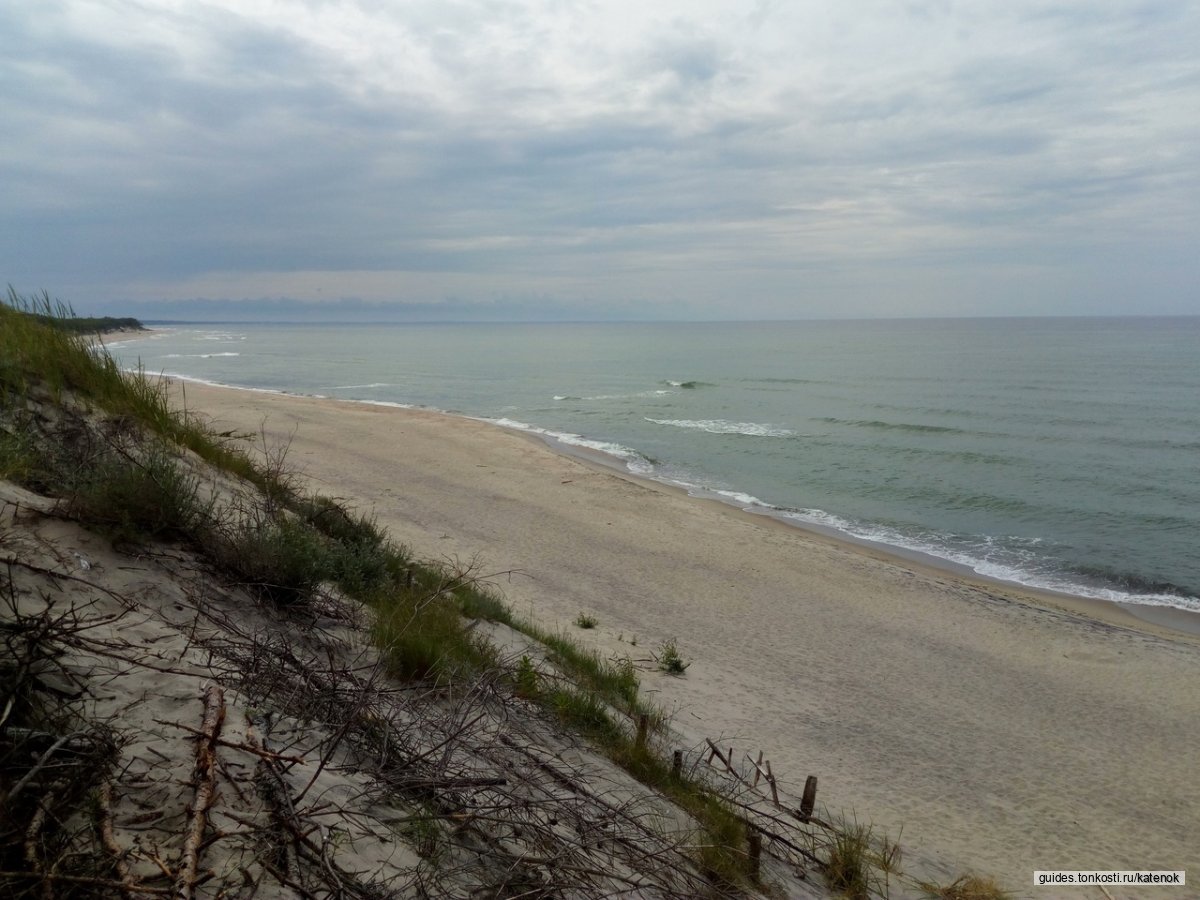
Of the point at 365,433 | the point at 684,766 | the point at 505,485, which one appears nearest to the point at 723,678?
the point at 684,766

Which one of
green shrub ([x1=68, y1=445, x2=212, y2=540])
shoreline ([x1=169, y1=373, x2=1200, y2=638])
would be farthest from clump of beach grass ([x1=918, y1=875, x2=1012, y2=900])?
shoreline ([x1=169, y1=373, x2=1200, y2=638])

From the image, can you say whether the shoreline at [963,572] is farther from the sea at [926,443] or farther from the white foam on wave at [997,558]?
the sea at [926,443]

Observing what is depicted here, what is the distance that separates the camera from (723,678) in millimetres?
8492

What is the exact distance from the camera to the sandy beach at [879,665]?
20.8 ft

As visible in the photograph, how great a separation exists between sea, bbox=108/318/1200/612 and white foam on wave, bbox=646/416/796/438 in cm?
14

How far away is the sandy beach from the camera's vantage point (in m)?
6.33

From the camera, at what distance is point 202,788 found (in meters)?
2.47

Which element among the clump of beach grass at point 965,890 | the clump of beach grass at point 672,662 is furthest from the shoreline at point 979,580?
the clump of beach grass at point 965,890

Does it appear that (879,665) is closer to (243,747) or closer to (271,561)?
(271,561)

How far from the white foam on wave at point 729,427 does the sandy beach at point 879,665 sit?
12.9m

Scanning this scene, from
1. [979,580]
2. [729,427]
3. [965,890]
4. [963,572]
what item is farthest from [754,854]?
[729,427]

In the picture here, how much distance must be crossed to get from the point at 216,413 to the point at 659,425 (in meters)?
18.2

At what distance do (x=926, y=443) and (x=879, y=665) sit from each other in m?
20.1

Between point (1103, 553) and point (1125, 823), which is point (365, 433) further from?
point (1125, 823)
